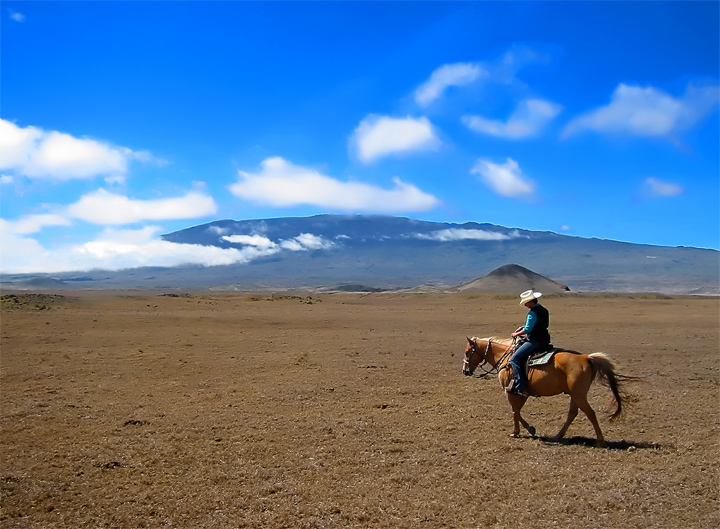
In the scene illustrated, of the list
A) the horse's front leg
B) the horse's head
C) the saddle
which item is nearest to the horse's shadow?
the horse's front leg

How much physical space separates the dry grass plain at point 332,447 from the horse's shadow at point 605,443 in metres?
0.07

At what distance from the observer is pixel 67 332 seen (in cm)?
2484

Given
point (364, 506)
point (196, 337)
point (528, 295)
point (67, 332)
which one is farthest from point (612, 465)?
point (67, 332)

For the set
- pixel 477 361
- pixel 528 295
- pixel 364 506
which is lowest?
pixel 364 506

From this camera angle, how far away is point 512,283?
9612 cm

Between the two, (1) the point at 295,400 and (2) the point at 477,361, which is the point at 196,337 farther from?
(2) the point at 477,361

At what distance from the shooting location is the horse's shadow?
8414 millimetres

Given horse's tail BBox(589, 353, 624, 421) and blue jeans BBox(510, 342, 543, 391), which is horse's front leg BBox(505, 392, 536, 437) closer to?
blue jeans BBox(510, 342, 543, 391)

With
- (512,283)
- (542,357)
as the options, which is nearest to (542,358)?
(542,357)

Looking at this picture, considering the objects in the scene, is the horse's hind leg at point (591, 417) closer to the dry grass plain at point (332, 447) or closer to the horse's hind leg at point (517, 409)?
the dry grass plain at point (332, 447)

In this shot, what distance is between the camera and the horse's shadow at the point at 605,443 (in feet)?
27.6

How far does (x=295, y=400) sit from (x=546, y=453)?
18.2 feet

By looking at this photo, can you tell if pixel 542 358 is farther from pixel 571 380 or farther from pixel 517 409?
pixel 517 409

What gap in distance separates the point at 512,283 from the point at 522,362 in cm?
9030
